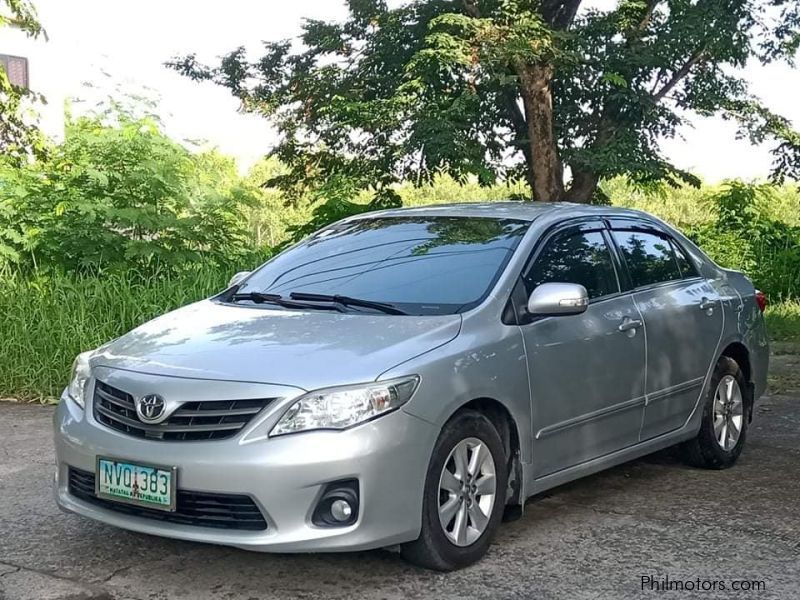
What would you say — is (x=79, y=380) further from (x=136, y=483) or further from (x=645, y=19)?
(x=645, y=19)

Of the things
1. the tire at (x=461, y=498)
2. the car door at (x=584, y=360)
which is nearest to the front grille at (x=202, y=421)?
the tire at (x=461, y=498)

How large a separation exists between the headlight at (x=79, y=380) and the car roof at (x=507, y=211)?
6.27ft

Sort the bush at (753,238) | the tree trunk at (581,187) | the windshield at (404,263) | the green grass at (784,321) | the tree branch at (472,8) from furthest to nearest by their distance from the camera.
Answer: the bush at (753,238) < the tree trunk at (581,187) < the tree branch at (472,8) < the green grass at (784,321) < the windshield at (404,263)

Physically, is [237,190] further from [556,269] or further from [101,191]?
[556,269]

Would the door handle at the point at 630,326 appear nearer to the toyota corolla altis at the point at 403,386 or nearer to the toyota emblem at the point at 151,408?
the toyota corolla altis at the point at 403,386

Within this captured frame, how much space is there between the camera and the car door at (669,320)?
18.0ft

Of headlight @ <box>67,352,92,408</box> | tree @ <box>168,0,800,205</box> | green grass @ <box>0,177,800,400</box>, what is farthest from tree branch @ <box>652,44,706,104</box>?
headlight @ <box>67,352,92,408</box>

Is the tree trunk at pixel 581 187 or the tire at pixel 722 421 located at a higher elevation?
the tree trunk at pixel 581 187

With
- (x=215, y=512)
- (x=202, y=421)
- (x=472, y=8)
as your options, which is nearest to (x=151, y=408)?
(x=202, y=421)

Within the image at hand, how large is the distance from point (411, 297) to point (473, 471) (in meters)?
0.88

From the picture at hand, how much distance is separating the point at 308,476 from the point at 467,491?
78 cm

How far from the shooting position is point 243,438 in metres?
3.83

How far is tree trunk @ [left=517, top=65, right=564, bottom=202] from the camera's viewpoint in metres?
14.9

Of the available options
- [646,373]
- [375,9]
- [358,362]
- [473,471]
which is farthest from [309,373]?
[375,9]
